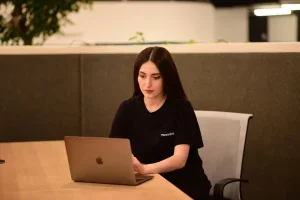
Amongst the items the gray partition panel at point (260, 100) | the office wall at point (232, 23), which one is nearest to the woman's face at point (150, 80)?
the gray partition panel at point (260, 100)

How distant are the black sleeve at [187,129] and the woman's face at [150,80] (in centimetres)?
16

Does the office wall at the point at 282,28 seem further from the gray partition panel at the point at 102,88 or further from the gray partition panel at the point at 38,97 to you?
the gray partition panel at the point at 38,97

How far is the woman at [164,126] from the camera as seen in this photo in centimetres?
290

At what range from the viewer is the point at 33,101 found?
4328mm

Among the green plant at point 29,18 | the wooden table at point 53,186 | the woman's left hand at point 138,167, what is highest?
the green plant at point 29,18

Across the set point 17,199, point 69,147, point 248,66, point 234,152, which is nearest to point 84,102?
point 248,66

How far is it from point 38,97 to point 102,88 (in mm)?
444

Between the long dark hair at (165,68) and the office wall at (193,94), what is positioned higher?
the long dark hair at (165,68)

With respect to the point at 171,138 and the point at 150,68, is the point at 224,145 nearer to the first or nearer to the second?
the point at 171,138

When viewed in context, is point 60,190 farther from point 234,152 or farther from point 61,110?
point 61,110

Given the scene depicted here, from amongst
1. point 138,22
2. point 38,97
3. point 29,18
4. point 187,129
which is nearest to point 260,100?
point 187,129

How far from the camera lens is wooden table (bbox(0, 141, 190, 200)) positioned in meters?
2.31

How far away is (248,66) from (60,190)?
A: 1.80 m

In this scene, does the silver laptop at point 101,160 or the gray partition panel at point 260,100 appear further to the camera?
the gray partition panel at point 260,100
